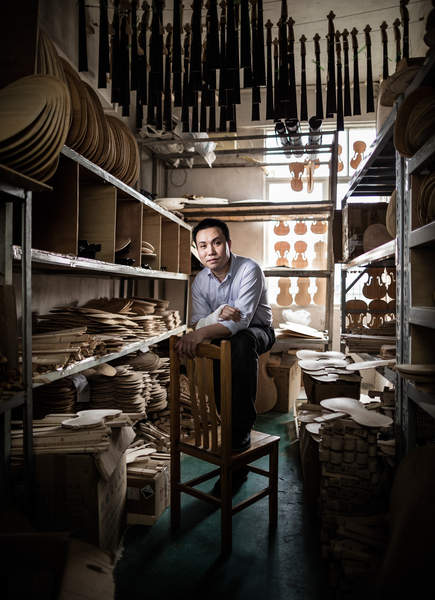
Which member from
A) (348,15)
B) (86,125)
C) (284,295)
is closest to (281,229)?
(284,295)

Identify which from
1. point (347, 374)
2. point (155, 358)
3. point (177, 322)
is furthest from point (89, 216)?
point (347, 374)

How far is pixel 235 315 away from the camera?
2.83 metres

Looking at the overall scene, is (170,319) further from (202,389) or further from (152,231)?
(202,389)

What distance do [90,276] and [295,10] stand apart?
12.5 feet

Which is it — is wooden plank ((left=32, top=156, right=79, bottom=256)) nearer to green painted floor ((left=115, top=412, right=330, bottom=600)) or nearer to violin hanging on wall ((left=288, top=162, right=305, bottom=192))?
green painted floor ((left=115, top=412, right=330, bottom=600))

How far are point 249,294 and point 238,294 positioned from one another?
0.26m

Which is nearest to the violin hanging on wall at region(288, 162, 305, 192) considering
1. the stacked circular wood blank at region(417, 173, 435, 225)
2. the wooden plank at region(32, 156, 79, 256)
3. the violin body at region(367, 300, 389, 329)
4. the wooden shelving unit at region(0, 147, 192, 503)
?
the violin body at region(367, 300, 389, 329)

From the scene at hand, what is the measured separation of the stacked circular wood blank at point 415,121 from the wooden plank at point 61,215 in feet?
5.78

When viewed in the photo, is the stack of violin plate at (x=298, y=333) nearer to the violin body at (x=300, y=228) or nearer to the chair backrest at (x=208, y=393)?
the violin body at (x=300, y=228)

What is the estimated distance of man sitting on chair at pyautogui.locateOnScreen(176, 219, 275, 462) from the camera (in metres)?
2.46

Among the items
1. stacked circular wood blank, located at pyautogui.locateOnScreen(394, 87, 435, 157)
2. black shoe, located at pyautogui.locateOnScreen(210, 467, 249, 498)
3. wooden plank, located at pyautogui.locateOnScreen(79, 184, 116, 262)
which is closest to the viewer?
stacked circular wood blank, located at pyautogui.locateOnScreen(394, 87, 435, 157)

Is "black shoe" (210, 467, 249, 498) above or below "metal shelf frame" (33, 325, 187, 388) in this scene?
below

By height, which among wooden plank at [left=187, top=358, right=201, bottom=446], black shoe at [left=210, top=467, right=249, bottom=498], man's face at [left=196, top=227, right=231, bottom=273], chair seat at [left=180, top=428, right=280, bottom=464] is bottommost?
black shoe at [left=210, top=467, right=249, bottom=498]

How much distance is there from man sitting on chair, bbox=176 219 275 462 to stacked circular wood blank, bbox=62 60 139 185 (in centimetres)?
78
